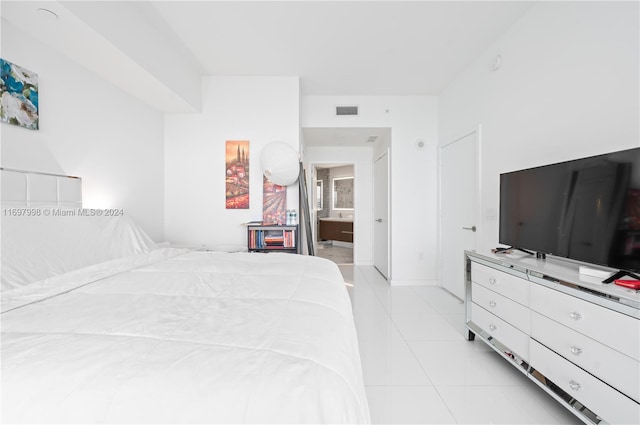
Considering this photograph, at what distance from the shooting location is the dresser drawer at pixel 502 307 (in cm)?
165

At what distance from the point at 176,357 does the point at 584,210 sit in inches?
78.4

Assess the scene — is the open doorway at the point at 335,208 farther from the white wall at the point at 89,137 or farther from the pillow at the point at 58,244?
the pillow at the point at 58,244

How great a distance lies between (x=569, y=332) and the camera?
1.35 meters

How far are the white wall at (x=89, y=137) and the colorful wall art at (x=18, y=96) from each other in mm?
49

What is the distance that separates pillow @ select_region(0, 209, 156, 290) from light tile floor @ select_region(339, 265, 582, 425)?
1787 mm

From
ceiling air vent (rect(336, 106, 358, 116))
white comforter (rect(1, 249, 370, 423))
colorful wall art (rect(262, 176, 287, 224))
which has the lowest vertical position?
white comforter (rect(1, 249, 370, 423))

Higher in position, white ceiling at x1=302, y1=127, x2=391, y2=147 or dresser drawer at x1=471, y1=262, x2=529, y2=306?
white ceiling at x1=302, y1=127, x2=391, y2=147

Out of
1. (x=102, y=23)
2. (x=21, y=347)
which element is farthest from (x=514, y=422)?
(x=102, y=23)

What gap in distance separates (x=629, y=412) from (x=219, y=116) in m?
3.95

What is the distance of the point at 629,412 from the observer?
1089mm

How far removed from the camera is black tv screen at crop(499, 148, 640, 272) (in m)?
1.27

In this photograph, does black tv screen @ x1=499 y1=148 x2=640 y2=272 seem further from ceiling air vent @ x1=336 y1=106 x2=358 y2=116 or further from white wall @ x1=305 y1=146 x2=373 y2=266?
white wall @ x1=305 y1=146 x2=373 y2=266

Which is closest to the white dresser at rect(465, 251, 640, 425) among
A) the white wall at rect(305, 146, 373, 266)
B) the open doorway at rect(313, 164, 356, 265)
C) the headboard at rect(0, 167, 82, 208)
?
the headboard at rect(0, 167, 82, 208)

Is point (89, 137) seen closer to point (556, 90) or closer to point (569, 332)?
point (569, 332)
